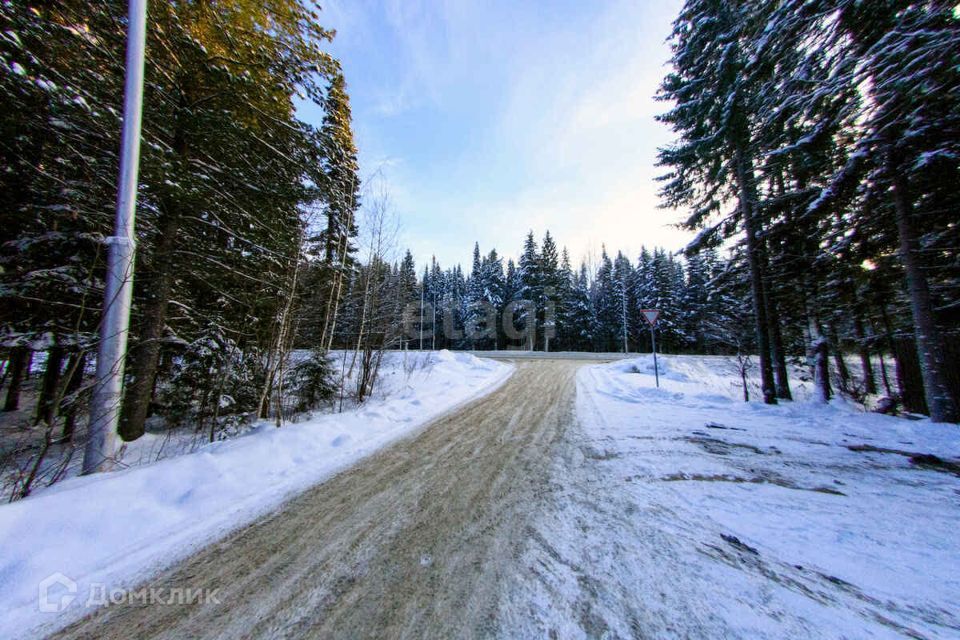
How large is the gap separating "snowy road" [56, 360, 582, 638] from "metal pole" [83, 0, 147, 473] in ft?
7.25

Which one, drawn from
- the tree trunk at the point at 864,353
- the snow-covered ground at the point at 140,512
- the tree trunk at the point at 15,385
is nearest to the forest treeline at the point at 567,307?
the tree trunk at the point at 864,353

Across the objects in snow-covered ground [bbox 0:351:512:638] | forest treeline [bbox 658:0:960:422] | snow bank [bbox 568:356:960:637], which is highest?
forest treeline [bbox 658:0:960:422]

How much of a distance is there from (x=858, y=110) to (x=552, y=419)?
7.74 meters

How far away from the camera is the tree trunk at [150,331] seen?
16.7 feet

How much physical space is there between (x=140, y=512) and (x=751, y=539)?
522 centimetres

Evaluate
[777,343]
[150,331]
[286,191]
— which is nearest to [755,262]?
[777,343]

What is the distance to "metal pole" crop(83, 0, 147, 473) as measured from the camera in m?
3.27

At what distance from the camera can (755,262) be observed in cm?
861

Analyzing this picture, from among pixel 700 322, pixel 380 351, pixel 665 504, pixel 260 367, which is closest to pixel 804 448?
pixel 665 504

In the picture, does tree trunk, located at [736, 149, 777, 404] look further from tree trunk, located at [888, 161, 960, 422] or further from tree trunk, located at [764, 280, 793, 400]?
tree trunk, located at [888, 161, 960, 422]

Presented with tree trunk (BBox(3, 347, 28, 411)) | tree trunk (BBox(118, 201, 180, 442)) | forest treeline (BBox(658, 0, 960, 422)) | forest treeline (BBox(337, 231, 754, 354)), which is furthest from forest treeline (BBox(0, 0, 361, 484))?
forest treeline (BBox(337, 231, 754, 354))

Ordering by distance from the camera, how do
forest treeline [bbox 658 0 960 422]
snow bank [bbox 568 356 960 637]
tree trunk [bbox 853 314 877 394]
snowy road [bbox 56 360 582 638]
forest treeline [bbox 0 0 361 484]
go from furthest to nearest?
1. tree trunk [bbox 853 314 877 394]
2. forest treeline [bbox 658 0 960 422]
3. forest treeline [bbox 0 0 361 484]
4. snow bank [bbox 568 356 960 637]
5. snowy road [bbox 56 360 582 638]

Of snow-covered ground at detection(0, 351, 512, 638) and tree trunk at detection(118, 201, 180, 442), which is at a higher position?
tree trunk at detection(118, 201, 180, 442)

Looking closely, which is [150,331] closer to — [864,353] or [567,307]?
[864,353]
